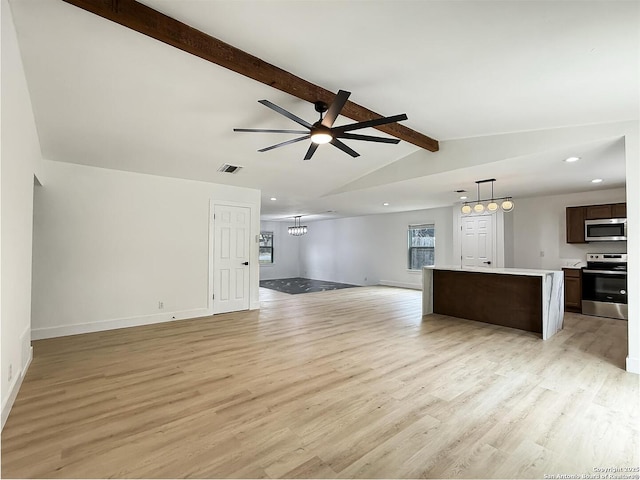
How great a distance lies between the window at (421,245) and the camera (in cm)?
929

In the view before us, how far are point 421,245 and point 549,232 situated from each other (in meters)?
3.34

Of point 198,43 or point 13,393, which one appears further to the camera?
point 13,393

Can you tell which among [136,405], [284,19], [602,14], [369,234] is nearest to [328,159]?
[284,19]

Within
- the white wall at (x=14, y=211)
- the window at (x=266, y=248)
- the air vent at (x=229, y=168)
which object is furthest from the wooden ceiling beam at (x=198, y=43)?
the window at (x=266, y=248)

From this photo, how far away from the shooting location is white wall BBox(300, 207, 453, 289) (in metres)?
9.08

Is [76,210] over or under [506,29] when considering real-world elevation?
under

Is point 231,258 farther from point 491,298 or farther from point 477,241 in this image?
point 477,241

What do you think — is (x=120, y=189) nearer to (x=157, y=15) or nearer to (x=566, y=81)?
(x=157, y=15)

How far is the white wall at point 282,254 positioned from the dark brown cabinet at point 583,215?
9.25 metres

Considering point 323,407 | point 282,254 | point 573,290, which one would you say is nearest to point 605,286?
point 573,290

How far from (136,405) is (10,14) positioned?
2.94 m

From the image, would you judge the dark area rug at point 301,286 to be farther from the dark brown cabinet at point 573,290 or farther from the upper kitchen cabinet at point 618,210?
the upper kitchen cabinet at point 618,210

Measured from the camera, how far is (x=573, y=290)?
20.0ft

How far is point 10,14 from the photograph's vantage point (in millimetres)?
2113
